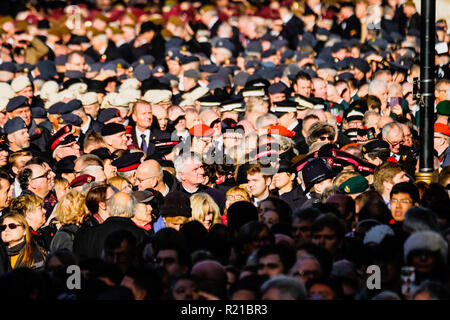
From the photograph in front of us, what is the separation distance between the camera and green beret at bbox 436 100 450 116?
37.1 ft

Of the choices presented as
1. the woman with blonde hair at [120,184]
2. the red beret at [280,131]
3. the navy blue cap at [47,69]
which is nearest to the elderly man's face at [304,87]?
the red beret at [280,131]

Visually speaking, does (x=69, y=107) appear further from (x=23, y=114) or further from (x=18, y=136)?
(x=18, y=136)

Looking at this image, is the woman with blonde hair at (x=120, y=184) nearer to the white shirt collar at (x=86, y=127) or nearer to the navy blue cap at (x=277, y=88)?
the white shirt collar at (x=86, y=127)

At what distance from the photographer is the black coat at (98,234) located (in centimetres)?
799

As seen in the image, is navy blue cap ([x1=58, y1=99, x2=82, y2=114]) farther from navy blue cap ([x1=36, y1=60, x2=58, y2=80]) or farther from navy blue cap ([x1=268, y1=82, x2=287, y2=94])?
navy blue cap ([x1=36, y1=60, x2=58, y2=80])

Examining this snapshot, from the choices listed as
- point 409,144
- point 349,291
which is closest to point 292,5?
point 409,144

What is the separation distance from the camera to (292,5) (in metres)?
21.6

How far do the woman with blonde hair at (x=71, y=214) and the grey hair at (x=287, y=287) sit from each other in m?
3.05

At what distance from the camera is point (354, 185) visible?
29.2ft

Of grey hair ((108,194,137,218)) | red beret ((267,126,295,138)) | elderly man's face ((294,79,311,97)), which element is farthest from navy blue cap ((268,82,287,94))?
grey hair ((108,194,137,218))

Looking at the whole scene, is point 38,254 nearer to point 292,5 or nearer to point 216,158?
point 216,158

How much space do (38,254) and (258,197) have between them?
2.36 m

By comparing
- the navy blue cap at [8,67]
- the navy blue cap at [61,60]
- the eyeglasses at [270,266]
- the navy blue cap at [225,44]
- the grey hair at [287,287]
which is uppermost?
the navy blue cap at [225,44]

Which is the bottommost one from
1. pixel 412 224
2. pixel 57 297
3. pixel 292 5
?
pixel 57 297
